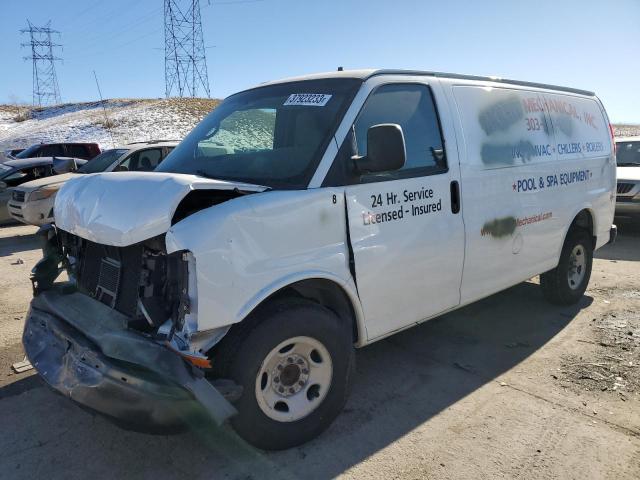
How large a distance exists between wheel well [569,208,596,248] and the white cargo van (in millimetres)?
1252

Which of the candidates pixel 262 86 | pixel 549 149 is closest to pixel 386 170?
pixel 262 86

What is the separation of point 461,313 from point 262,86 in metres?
3.19

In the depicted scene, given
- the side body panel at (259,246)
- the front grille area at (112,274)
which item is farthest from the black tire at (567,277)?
the front grille area at (112,274)

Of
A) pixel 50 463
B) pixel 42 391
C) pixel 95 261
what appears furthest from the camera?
pixel 42 391

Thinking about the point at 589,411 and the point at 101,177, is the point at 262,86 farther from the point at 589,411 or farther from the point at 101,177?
the point at 589,411

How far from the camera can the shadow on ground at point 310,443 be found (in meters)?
2.93

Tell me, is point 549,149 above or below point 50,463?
above

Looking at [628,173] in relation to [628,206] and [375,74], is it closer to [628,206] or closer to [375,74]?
[628,206]

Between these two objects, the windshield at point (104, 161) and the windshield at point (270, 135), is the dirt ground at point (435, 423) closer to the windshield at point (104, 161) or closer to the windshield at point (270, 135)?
the windshield at point (270, 135)

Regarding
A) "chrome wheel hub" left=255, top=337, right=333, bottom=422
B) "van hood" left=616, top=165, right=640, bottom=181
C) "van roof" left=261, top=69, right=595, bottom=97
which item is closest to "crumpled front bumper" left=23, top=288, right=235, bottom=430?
"chrome wheel hub" left=255, top=337, right=333, bottom=422

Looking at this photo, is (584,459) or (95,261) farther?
(95,261)

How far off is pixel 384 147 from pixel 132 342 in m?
1.78

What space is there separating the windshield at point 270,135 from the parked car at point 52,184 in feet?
A: 18.8

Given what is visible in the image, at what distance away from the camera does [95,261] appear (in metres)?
3.44
